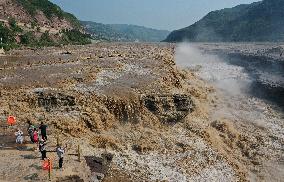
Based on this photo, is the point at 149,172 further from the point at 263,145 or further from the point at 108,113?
the point at 263,145

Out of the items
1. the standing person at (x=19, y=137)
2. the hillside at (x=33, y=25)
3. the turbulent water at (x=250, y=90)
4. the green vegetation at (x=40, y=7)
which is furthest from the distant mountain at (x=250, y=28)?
the standing person at (x=19, y=137)

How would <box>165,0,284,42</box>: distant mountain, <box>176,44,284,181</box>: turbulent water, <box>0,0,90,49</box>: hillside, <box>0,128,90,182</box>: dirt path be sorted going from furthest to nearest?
<box>165,0,284,42</box>: distant mountain, <box>0,0,90,49</box>: hillside, <box>176,44,284,181</box>: turbulent water, <box>0,128,90,182</box>: dirt path

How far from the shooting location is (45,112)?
3020 centimetres

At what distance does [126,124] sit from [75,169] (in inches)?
432

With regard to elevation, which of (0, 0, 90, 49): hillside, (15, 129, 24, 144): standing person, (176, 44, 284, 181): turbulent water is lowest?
(176, 44, 284, 181): turbulent water

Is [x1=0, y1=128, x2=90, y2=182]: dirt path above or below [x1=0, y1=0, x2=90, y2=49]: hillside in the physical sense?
below

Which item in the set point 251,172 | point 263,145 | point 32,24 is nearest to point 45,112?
point 251,172

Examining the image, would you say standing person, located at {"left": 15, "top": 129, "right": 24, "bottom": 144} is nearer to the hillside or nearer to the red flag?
the red flag

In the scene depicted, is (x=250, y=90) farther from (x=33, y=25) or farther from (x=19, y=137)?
(x=33, y=25)

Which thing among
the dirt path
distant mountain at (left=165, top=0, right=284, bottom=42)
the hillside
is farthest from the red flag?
distant mountain at (left=165, top=0, right=284, bottom=42)

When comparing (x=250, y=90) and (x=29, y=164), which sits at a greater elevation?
(x=29, y=164)

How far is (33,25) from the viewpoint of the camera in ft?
262

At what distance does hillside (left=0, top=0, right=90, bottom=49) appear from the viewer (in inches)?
2758

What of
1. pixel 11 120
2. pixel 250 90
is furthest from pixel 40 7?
pixel 11 120
